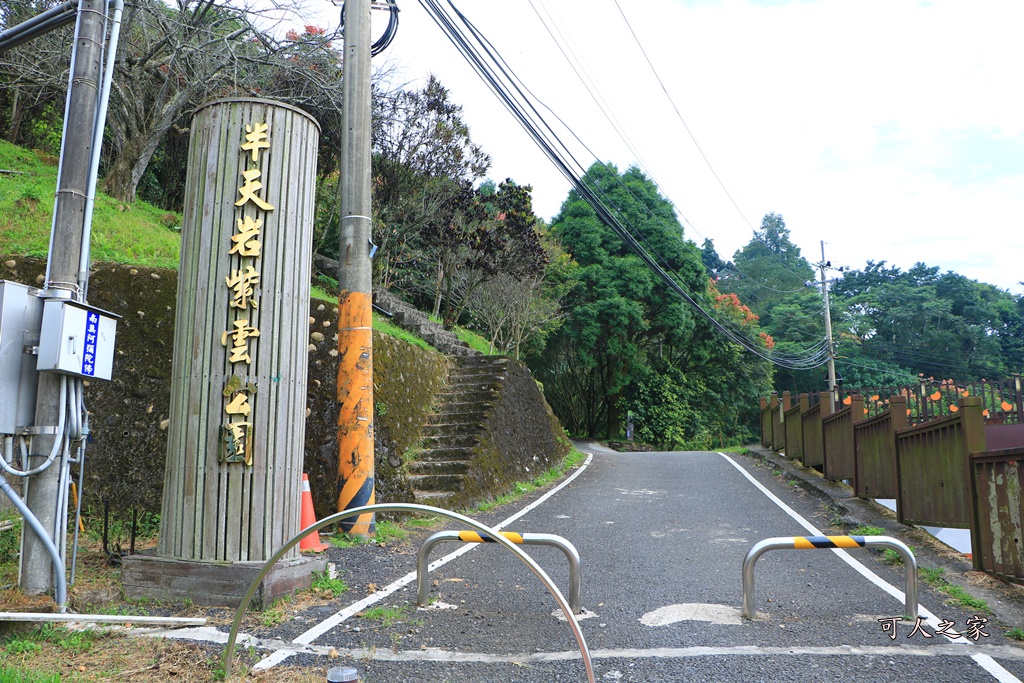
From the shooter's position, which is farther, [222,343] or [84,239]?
[222,343]

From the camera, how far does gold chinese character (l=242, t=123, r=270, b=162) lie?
639 cm

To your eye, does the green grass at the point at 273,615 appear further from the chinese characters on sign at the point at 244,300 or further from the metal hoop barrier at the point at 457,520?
A: the chinese characters on sign at the point at 244,300

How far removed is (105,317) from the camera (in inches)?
217

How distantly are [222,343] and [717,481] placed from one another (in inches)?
431

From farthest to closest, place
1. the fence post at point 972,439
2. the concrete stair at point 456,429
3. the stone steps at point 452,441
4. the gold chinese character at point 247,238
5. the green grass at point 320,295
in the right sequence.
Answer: the green grass at point 320,295 < the stone steps at point 452,441 < the concrete stair at point 456,429 < the fence post at point 972,439 < the gold chinese character at point 247,238

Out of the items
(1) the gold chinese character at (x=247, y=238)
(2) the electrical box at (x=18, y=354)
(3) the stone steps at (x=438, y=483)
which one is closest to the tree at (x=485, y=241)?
(3) the stone steps at (x=438, y=483)

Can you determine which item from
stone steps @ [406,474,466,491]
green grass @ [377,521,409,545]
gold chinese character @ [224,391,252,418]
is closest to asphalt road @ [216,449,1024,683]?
green grass @ [377,521,409,545]

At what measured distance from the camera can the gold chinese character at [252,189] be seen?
6.31 meters

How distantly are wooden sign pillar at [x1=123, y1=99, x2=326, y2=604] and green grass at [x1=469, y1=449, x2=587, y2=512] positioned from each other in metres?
5.57

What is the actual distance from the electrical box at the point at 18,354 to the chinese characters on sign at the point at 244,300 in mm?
1352

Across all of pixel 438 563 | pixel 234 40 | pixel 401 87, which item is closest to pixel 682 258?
pixel 401 87

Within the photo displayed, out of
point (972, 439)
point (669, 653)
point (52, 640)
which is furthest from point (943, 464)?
point (52, 640)

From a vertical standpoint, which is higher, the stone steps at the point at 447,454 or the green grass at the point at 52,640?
the stone steps at the point at 447,454

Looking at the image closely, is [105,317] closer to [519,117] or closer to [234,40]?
[519,117]
